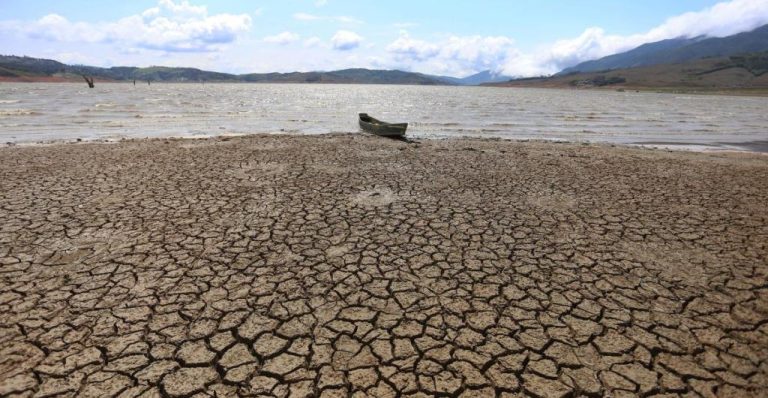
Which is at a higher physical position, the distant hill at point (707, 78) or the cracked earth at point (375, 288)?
the distant hill at point (707, 78)

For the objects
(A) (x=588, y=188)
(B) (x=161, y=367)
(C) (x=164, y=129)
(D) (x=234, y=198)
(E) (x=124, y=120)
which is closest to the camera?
(B) (x=161, y=367)

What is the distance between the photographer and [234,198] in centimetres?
971

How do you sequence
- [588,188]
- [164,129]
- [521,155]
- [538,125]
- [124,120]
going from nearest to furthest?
[588,188]
[521,155]
[164,129]
[124,120]
[538,125]

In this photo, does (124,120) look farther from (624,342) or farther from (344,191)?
(624,342)

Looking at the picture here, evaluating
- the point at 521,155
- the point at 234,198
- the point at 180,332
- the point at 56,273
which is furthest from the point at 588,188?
the point at 56,273

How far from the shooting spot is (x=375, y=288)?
5809 millimetres

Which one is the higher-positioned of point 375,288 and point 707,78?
point 707,78

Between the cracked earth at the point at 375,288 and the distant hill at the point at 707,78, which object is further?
the distant hill at the point at 707,78

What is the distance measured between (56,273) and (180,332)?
9.34ft

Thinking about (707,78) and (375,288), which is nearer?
(375,288)

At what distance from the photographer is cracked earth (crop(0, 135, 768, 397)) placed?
4.19 m

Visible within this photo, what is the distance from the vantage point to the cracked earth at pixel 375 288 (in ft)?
13.7

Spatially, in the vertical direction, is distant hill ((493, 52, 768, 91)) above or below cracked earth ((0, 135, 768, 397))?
above

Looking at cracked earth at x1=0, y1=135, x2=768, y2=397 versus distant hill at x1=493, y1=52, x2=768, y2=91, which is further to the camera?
→ distant hill at x1=493, y1=52, x2=768, y2=91
